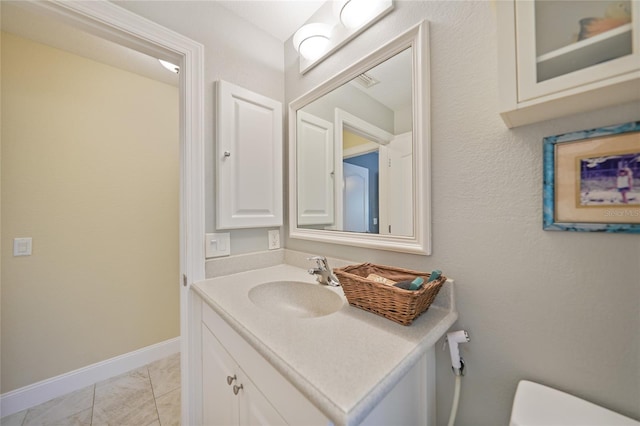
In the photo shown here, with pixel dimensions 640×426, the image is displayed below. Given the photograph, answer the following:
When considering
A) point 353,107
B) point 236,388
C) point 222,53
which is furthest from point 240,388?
point 222,53

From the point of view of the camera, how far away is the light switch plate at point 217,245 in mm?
1196

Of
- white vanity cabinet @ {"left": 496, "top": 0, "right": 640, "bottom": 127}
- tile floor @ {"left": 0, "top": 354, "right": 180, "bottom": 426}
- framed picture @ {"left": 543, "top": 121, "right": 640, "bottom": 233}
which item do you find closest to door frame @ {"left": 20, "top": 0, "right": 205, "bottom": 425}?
tile floor @ {"left": 0, "top": 354, "right": 180, "bottom": 426}

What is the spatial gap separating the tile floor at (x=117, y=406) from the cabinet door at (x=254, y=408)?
1.07 metres

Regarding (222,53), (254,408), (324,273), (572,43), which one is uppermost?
(222,53)

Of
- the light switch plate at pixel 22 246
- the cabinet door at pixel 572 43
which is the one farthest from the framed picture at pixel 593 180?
the light switch plate at pixel 22 246

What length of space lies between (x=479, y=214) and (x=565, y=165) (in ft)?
0.73

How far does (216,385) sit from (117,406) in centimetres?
114

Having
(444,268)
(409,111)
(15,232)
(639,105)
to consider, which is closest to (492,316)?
(444,268)

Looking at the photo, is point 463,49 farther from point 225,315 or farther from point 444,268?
point 225,315

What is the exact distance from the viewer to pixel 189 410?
1.14m

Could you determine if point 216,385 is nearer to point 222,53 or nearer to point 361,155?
point 361,155

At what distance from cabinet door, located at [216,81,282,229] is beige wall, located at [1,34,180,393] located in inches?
45.5

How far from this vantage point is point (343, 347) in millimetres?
581

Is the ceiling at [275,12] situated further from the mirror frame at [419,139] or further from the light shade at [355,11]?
the mirror frame at [419,139]
